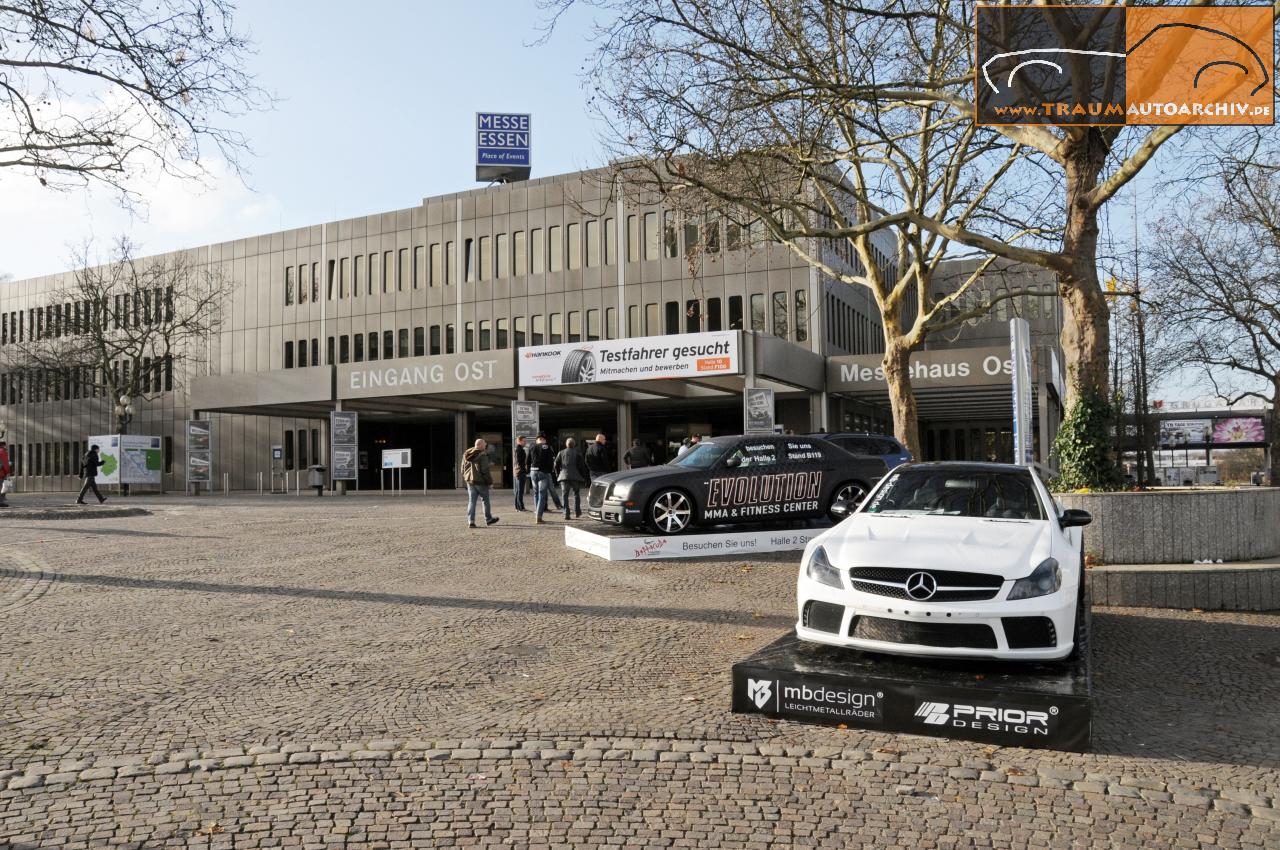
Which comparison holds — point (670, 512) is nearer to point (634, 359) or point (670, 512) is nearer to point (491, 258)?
point (634, 359)

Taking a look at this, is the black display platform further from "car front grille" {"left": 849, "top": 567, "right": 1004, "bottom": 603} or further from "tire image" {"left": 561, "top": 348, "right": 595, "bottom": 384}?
"tire image" {"left": 561, "top": 348, "right": 595, "bottom": 384}

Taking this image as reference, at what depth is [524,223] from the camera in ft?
144

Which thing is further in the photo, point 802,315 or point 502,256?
point 502,256

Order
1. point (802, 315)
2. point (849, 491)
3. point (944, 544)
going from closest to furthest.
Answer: point (944, 544), point (849, 491), point (802, 315)

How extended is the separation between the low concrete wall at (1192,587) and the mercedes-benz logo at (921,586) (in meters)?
4.13

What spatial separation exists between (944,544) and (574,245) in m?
38.0

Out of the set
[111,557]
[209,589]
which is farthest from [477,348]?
[209,589]

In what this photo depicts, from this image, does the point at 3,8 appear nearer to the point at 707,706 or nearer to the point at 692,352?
the point at 707,706

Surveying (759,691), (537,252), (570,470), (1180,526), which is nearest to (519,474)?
(570,470)

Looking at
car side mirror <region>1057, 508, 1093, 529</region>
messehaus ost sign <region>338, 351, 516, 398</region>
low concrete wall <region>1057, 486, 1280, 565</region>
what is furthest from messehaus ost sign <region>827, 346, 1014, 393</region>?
car side mirror <region>1057, 508, 1093, 529</region>

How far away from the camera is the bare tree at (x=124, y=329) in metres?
46.1

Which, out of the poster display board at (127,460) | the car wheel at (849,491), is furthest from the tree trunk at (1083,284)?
the poster display board at (127,460)

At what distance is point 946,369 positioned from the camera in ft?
101

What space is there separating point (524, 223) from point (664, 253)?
7.62 m
